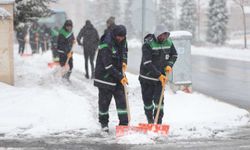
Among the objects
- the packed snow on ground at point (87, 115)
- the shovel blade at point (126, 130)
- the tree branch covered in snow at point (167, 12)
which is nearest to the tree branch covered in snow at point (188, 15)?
the tree branch covered in snow at point (167, 12)

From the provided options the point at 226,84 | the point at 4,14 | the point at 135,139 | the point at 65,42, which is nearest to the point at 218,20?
the point at 226,84

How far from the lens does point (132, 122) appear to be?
10211 mm

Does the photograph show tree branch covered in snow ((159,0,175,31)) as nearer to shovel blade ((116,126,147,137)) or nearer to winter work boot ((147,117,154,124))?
winter work boot ((147,117,154,124))

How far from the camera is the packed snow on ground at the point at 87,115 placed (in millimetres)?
9023

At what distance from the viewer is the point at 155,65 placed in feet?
30.7

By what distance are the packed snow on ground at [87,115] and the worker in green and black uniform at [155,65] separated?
59cm

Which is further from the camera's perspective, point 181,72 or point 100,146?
point 181,72

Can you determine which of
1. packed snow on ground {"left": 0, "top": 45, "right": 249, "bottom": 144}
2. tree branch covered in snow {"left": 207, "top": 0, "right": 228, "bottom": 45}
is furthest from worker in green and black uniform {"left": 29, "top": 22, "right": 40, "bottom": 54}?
tree branch covered in snow {"left": 207, "top": 0, "right": 228, "bottom": 45}

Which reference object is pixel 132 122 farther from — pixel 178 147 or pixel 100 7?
pixel 100 7

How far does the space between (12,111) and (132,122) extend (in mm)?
2319

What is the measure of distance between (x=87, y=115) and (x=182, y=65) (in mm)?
Result: 3692

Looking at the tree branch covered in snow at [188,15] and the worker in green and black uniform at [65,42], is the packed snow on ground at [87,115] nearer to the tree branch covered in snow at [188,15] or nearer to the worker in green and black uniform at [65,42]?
the worker in green and black uniform at [65,42]

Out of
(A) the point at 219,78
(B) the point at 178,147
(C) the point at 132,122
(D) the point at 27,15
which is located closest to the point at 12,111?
(C) the point at 132,122

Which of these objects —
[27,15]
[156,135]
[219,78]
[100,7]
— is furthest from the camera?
[100,7]
